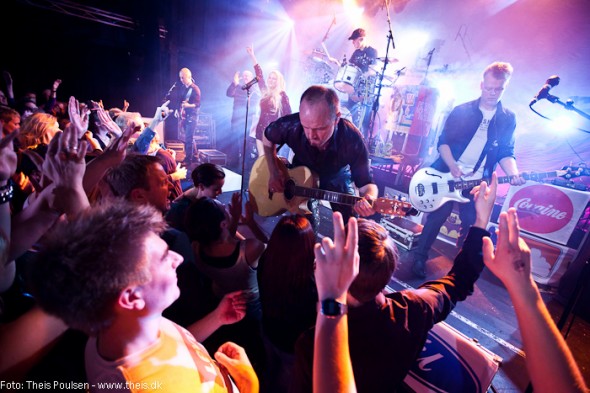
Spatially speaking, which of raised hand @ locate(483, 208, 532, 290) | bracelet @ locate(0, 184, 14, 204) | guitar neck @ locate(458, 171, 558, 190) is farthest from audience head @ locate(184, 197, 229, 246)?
guitar neck @ locate(458, 171, 558, 190)

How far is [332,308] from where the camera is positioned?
814mm

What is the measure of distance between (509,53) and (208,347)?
28.2ft

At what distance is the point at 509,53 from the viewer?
6391mm

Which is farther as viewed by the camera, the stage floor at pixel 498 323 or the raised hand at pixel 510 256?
the stage floor at pixel 498 323

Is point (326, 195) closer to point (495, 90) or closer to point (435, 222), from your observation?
point (435, 222)

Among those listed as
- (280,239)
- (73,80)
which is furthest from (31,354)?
(73,80)

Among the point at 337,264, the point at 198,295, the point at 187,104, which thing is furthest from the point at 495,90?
the point at 187,104

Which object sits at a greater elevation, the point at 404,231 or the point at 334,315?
the point at 334,315

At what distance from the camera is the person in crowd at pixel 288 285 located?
172 cm

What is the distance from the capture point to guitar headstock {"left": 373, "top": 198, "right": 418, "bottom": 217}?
2277mm

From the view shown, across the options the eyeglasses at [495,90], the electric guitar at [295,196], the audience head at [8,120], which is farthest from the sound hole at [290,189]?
the audience head at [8,120]

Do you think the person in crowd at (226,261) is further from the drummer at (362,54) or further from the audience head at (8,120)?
the drummer at (362,54)

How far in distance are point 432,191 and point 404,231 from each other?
0.89 metres

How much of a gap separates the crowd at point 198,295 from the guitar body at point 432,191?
7.61 feet
